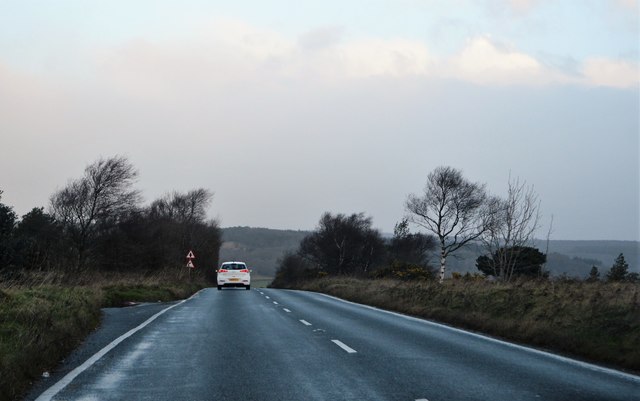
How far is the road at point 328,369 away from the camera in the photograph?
716cm

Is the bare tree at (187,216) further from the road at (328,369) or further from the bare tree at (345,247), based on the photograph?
the road at (328,369)

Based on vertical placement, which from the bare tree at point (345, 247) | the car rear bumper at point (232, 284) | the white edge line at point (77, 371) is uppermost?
the bare tree at point (345, 247)

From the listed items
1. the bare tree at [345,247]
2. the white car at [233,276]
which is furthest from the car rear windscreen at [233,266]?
the bare tree at [345,247]

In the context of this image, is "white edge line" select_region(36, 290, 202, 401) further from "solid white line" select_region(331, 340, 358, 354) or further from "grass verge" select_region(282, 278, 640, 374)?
"grass verge" select_region(282, 278, 640, 374)

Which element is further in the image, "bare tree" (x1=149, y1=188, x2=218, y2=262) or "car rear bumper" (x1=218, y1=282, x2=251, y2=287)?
"bare tree" (x1=149, y1=188, x2=218, y2=262)

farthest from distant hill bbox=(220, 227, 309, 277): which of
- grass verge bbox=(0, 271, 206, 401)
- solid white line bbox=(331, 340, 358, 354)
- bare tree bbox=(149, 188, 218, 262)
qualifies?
solid white line bbox=(331, 340, 358, 354)

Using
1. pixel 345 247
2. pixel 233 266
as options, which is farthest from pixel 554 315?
pixel 345 247

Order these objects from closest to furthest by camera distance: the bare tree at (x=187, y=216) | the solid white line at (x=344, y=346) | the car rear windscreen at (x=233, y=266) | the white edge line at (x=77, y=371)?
the white edge line at (x=77, y=371), the solid white line at (x=344, y=346), the car rear windscreen at (x=233, y=266), the bare tree at (x=187, y=216)

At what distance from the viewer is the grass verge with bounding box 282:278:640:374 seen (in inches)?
435

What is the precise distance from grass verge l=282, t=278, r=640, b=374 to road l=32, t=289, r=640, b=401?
0.90m

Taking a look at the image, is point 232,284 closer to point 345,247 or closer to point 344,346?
point 344,346

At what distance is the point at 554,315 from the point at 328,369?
289 inches

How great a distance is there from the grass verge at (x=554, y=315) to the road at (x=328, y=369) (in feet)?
2.94

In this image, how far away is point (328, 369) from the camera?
880 cm
